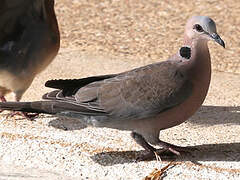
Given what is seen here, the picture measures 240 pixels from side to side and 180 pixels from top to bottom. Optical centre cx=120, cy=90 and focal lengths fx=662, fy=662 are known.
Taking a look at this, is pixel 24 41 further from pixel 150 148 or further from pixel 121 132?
pixel 150 148

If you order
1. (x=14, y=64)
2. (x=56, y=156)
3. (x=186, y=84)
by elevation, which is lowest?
(x=56, y=156)

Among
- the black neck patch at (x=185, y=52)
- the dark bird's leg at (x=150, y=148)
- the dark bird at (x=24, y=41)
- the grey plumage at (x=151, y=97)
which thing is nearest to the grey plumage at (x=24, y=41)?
the dark bird at (x=24, y=41)

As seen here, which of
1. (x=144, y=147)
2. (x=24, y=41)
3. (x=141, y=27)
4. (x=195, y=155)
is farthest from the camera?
(x=141, y=27)

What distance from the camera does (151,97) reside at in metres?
3.57

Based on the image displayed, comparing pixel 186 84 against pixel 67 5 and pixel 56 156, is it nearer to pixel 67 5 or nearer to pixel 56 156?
pixel 56 156

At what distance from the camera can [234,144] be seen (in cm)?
402

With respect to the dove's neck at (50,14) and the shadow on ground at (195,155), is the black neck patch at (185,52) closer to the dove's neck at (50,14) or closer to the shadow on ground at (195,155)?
the shadow on ground at (195,155)

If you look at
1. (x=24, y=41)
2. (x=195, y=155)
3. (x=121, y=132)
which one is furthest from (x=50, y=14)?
(x=195, y=155)

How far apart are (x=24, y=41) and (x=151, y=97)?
1321mm

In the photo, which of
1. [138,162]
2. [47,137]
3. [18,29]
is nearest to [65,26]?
[18,29]

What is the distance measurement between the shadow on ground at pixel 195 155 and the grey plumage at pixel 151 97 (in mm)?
126

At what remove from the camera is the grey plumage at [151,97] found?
3.54 m

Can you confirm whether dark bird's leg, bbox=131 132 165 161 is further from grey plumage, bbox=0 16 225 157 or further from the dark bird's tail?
the dark bird's tail

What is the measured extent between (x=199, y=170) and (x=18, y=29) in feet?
5.55
